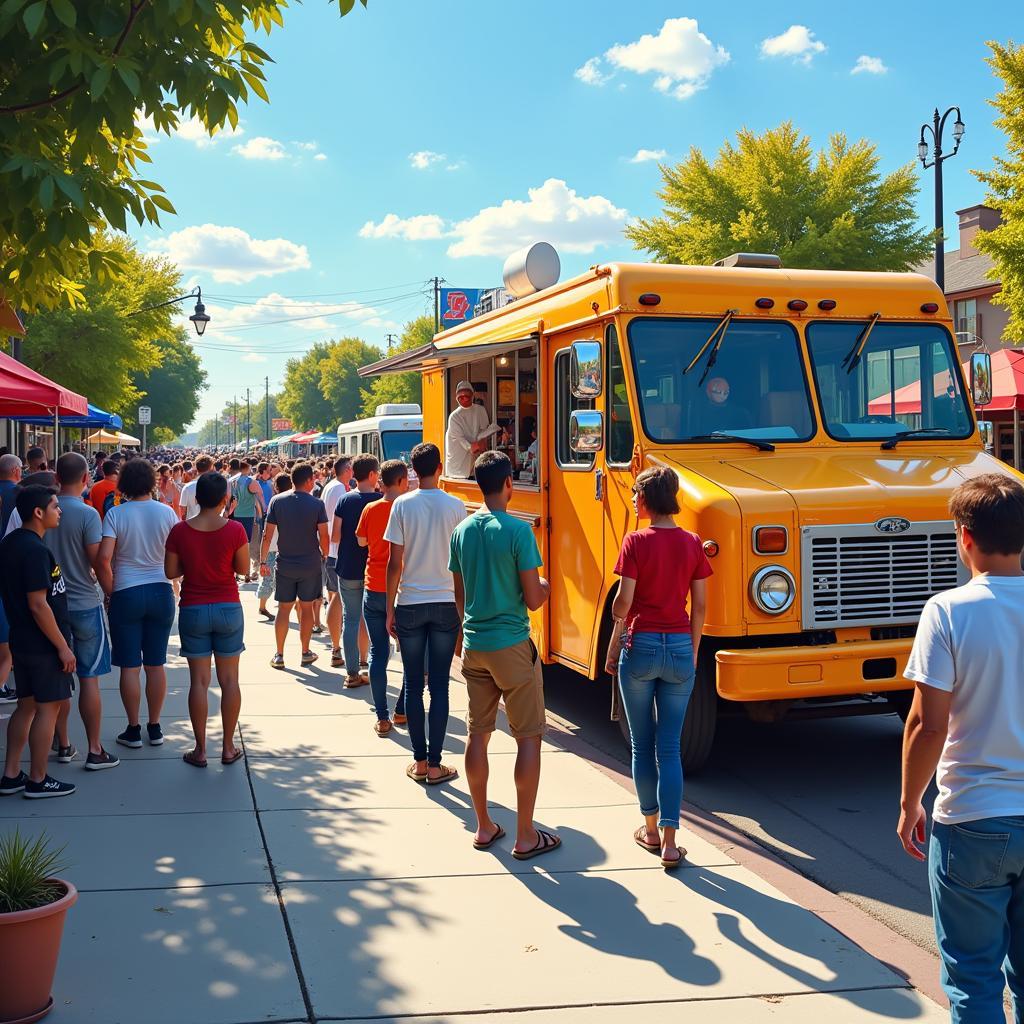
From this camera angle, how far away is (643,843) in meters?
5.67

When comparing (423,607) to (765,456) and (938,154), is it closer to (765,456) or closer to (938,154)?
(765,456)

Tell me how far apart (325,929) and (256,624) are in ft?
31.0

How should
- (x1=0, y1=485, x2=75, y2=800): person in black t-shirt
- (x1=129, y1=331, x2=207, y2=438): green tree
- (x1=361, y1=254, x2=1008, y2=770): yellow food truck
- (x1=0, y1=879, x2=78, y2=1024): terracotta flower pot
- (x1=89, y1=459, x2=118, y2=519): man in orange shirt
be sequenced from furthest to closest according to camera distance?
1. (x1=129, y1=331, x2=207, y2=438): green tree
2. (x1=89, y1=459, x2=118, y2=519): man in orange shirt
3. (x1=361, y1=254, x2=1008, y2=770): yellow food truck
4. (x1=0, y1=485, x2=75, y2=800): person in black t-shirt
5. (x1=0, y1=879, x2=78, y2=1024): terracotta flower pot

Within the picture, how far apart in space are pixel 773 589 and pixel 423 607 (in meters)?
2.03

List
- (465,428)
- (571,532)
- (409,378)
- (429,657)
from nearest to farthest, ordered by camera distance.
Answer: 1. (429,657)
2. (571,532)
3. (465,428)
4. (409,378)

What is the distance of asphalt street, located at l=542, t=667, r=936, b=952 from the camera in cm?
538

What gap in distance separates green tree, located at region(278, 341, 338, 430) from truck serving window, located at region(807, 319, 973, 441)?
10962 centimetres

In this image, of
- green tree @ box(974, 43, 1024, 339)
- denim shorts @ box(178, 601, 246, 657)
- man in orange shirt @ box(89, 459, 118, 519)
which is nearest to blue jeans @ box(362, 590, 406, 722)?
denim shorts @ box(178, 601, 246, 657)

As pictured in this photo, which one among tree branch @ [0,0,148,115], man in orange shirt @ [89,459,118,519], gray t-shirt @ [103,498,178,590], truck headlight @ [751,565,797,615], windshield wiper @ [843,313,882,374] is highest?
tree branch @ [0,0,148,115]

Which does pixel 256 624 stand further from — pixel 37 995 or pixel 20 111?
pixel 37 995

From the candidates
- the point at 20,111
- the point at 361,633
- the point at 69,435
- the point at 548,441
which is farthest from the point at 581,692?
the point at 69,435

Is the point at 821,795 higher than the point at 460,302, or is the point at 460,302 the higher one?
the point at 460,302

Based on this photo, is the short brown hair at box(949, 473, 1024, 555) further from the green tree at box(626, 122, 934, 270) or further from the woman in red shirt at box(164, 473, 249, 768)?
the green tree at box(626, 122, 934, 270)

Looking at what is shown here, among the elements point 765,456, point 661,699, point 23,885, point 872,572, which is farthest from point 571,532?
point 23,885
